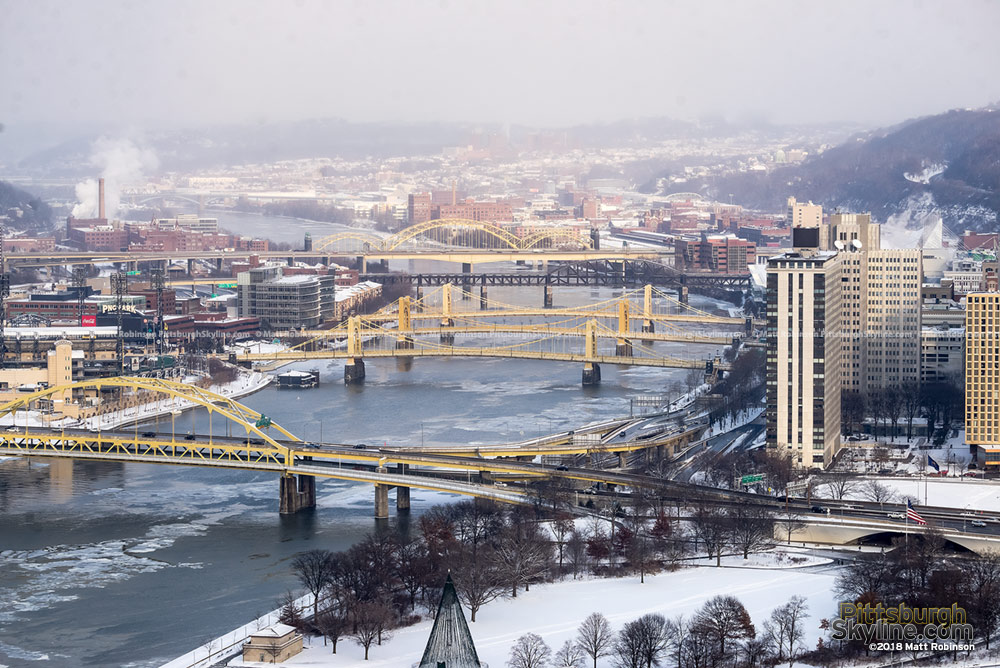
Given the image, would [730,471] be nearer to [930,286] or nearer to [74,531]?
[74,531]

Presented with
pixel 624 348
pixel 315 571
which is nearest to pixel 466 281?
pixel 624 348

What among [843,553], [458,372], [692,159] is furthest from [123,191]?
[843,553]

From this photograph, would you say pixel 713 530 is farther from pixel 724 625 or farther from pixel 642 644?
pixel 642 644

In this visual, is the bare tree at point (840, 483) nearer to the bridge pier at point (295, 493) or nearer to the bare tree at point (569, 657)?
the bridge pier at point (295, 493)

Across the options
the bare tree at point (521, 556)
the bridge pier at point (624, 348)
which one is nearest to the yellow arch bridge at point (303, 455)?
the bare tree at point (521, 556)

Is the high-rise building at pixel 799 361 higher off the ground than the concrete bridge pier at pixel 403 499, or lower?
higher

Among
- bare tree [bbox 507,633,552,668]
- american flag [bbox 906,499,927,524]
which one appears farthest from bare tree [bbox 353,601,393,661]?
american flag [bbox 906,499,927,524]

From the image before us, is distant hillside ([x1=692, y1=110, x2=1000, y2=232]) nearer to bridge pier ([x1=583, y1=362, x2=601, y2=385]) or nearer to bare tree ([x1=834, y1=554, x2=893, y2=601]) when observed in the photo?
bridge pier ([x1=583, y1=362, x2=601, y2=385])
